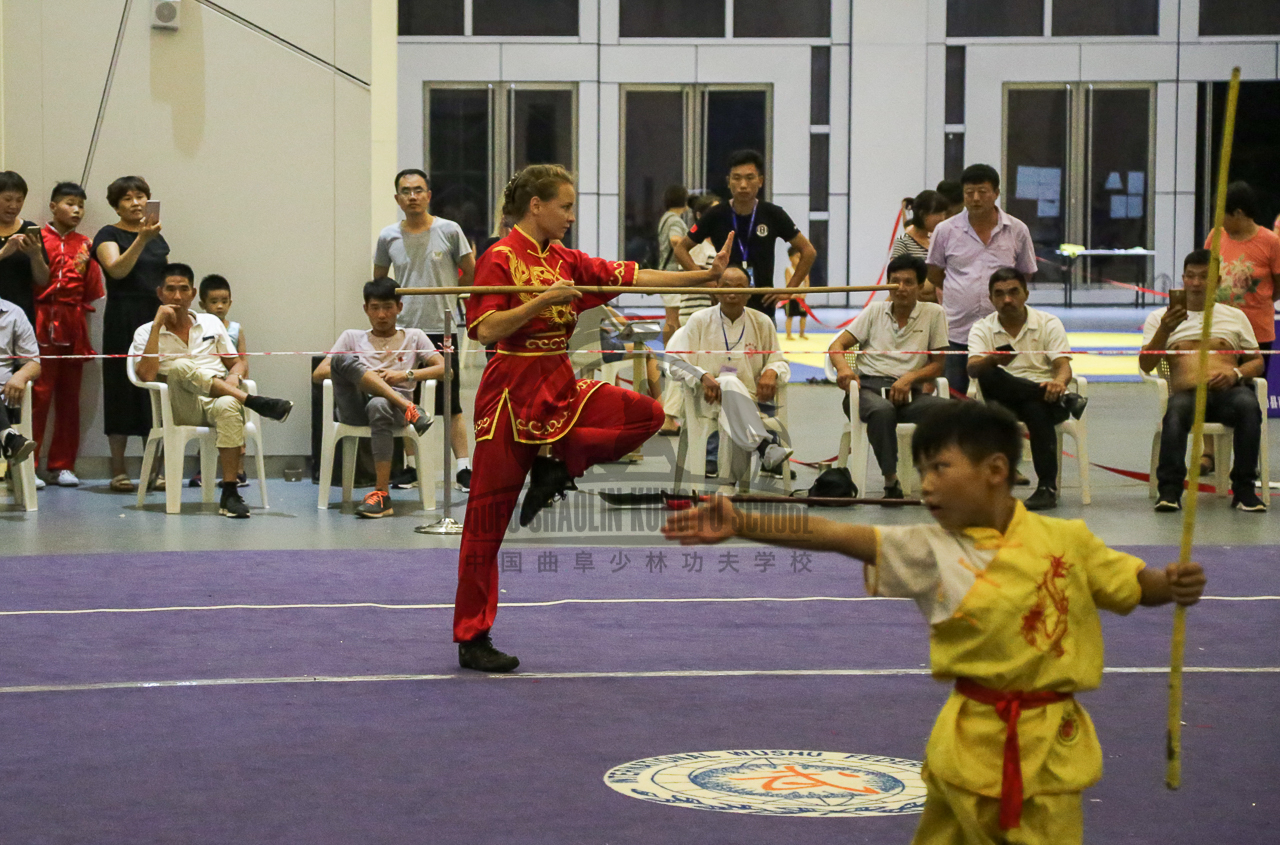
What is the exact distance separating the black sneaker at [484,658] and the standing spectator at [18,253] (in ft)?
17.5

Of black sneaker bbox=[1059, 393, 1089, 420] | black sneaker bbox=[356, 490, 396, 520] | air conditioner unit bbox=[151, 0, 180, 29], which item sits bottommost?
black sneaker bbox=[356, 490, 396, 520]

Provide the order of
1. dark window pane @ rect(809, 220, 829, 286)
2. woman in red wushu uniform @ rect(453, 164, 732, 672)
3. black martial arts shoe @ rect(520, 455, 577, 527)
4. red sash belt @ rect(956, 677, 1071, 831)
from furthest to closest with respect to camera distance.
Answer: dark window pane @ rect(809, 220, 829, 286), black martial arts shoe @ rect(520, 455, 577, 527), woman in red wushu uniform @ rect(453, 164, 732, 672), red sash belt @ rect(956, 677, 1071, 831)

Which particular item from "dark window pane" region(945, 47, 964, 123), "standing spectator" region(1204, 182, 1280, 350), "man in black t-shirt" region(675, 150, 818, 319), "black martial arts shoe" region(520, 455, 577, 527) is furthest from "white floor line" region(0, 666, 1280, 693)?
"dark window pane" region(945, 47, 964, 123)

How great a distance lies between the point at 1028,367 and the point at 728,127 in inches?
606

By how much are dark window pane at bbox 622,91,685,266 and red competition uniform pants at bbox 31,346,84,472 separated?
1440cm

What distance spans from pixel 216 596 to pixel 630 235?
18004 millimetres

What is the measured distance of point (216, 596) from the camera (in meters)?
6.71

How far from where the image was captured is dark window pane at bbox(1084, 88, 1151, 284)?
24047 mm

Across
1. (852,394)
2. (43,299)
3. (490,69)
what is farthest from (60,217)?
(490,69)

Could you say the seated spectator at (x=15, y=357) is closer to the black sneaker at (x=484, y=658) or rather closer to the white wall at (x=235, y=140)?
the white wall at (x=235, y=140)

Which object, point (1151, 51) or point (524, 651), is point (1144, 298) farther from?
point (524, 651)

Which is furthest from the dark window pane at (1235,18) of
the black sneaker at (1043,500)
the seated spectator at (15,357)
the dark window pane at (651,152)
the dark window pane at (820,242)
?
the seated spectator at (15,357)

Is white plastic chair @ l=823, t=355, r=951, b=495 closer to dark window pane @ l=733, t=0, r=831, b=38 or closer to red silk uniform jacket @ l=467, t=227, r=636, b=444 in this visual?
red silk uniform jacket @ l=467, t=227, r=636, b=444

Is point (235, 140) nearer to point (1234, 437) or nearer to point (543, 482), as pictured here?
point (543, 482)
